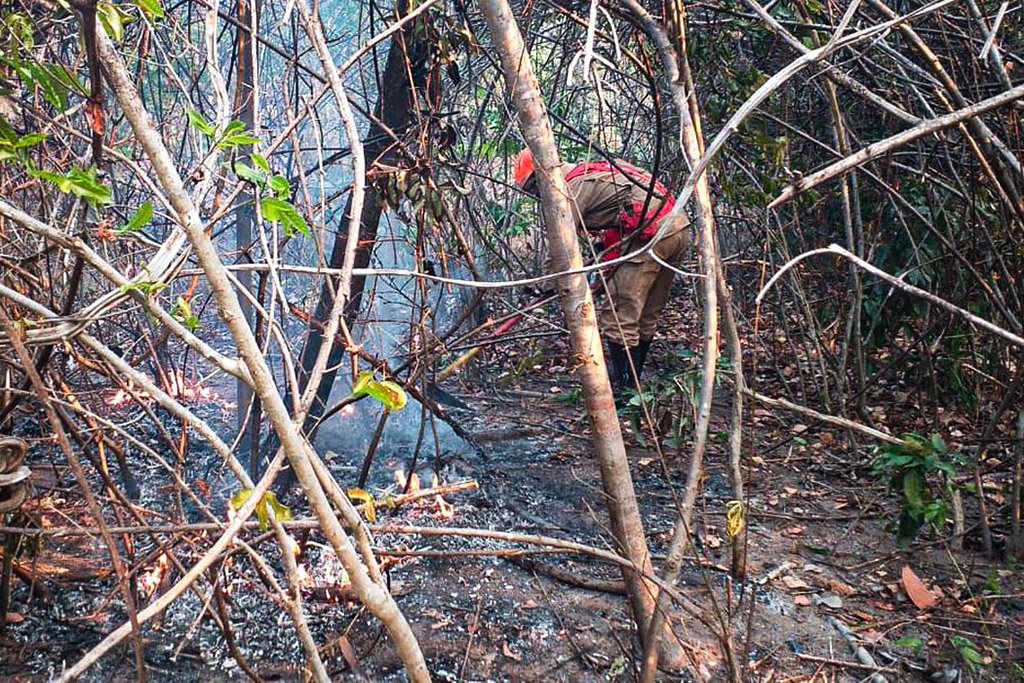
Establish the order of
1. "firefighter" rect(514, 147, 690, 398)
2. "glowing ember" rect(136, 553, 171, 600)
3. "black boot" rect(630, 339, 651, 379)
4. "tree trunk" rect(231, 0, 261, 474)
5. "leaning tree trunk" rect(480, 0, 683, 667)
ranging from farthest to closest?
"black boot" rect(630, 339, 651, 379), "firefighter" rect(514, 147, 690, 398), "glowing ember" rect(136, 553, 171, 600), "tree trunk" rect(231, 0, 261, 474), "leaning tree trunk" rect(480, 0, 683, 667)

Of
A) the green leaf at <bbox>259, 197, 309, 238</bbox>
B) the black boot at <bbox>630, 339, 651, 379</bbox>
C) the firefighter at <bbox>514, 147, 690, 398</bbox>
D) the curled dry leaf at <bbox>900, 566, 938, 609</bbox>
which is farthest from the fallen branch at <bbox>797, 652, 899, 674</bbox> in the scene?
the black boot at <bbox>630, 339, 651, 379</bbox>

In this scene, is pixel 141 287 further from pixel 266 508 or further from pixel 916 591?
pixel 916 591

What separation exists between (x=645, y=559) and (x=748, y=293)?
4.42m

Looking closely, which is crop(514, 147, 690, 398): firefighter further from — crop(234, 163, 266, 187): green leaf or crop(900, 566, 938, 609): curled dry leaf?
crop(234, 163, 266, 187): green leaf

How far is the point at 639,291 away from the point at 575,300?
364 cm

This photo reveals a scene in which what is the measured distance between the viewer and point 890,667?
9.98 feet

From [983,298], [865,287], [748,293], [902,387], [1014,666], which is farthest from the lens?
[748,293]

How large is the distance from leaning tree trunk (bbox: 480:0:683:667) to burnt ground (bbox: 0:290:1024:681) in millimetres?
219

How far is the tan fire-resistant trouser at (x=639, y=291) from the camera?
20.6 ft

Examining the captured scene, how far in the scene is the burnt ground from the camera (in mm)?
3055

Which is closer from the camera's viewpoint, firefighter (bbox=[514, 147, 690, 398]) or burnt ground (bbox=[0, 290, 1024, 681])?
burnt ground (bbox=[0, 290, 1024, 681])

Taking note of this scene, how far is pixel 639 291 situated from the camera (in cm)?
628

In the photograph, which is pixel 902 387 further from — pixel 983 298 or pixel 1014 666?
pixel 1014 666

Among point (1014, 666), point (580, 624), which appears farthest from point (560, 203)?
point (1014, 666)
